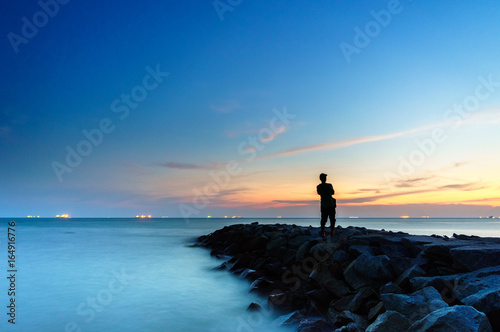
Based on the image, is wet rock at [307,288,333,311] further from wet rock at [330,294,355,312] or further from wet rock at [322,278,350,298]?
wet rock at [330,294,355,312]

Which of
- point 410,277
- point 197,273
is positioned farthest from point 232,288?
point 410,277

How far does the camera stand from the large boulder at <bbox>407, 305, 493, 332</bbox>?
326 cm

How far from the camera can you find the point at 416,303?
435 cm

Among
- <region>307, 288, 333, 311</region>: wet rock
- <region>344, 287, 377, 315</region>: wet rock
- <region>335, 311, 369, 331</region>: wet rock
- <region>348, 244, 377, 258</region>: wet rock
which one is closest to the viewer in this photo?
<region>335, 311, 369, 331</region>: wet rock

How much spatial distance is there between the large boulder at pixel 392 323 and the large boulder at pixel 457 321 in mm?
432

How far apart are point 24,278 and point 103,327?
752cm

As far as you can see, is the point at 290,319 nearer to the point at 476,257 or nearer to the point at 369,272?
the point at 369,272

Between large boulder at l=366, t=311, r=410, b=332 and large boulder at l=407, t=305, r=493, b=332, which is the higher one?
large boulder at l=407, t=305, r=493, b=332

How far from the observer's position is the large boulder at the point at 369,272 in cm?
614

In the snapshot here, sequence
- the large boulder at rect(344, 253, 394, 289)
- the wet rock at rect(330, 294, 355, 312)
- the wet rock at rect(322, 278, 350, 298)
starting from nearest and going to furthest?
1. the wet rock at rect(330, 294, 355, 312)
2. the large boulder at rect(344, 253, 394, 289)
3. the wet rock at rect(322, 278, 350, 298)

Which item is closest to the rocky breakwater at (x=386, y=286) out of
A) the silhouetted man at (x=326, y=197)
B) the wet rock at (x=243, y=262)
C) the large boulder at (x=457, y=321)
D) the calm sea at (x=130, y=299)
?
the large boulder at (x=457, y=321)

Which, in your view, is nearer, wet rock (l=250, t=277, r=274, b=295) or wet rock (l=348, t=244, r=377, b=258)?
wet rock (l=348, t=244, r=377, b=258)

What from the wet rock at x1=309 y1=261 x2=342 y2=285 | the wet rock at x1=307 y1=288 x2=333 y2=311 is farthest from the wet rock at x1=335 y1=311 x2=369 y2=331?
the wet rock at x1=309 y1=261 x2=342 y2=285

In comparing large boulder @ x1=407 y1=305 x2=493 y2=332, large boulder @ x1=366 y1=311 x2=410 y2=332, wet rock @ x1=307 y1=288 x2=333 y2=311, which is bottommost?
wet rock @ x1=307 y1=288 x2=333 y2=311
